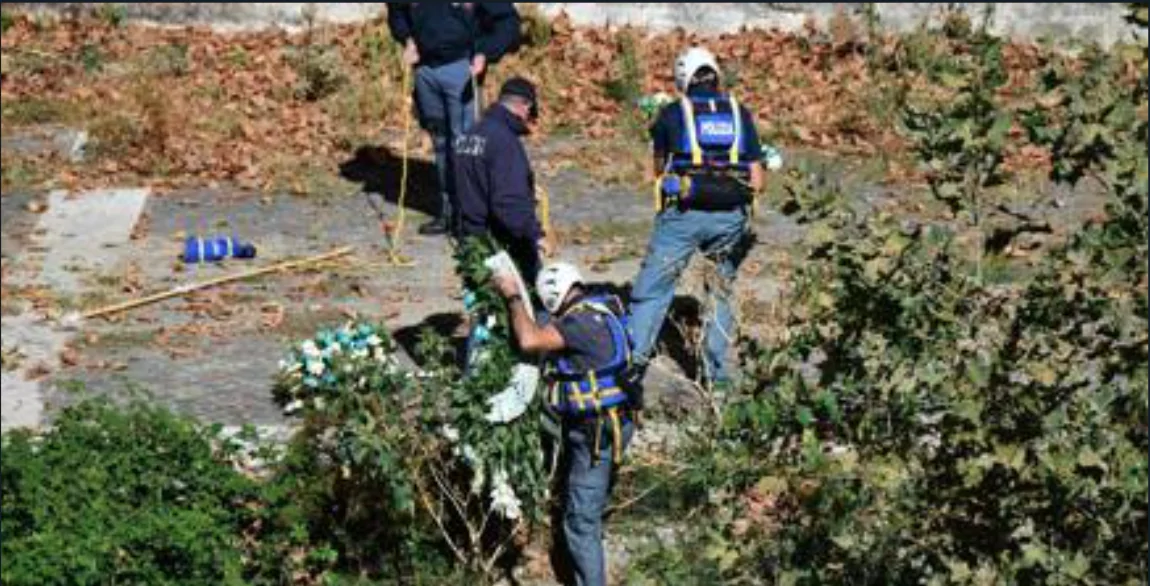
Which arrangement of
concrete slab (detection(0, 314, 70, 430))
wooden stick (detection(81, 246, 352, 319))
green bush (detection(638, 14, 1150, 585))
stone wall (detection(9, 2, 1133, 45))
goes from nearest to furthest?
green bush (detection(638, 14, 1150, 585)) < concrete slab (detection(0, 314, 70, 430)) < wooden stick (detection(81, 246, 352, 319)) < stone wall (detection(9, 2, 1133, 45))

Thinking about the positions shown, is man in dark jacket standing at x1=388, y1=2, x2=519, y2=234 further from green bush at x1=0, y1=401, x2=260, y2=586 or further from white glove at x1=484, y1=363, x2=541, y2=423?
white glove at x1=484, y1=363, x2=541, y2=423

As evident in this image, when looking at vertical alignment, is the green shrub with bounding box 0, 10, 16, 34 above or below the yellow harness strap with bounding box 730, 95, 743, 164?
below

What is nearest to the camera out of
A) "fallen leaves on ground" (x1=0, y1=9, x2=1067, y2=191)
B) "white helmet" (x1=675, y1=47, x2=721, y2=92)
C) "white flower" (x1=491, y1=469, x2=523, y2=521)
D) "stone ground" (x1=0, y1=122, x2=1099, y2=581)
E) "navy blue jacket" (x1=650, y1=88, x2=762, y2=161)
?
"white flower" (x1=491, y1=469, x2=523, y2=521)

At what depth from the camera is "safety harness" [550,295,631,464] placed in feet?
31.6

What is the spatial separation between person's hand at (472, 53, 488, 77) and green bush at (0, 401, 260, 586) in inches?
150

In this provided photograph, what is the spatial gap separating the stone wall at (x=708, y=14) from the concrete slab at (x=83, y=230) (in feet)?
12.9

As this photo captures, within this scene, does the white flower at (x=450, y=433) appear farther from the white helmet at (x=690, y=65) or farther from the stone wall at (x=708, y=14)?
the stone wall at (x=708, y=14)

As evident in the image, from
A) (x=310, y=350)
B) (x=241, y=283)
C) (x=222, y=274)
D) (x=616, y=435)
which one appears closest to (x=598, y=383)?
(x=616, y=435)

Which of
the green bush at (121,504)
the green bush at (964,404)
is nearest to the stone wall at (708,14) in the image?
the green bush at (121,504)

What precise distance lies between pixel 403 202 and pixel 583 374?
6509 mm

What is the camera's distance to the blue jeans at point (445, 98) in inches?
551

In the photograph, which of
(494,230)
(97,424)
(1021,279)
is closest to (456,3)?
(494,230)

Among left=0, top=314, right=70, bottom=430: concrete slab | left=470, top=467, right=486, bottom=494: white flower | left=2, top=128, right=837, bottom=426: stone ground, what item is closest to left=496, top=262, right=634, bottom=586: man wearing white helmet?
left=470, top=467, right=486, bottom=494: white flower

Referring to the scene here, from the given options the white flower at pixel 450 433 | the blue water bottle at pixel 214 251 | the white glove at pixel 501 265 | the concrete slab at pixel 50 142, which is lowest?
the blue water bottle at pixel 214 251
